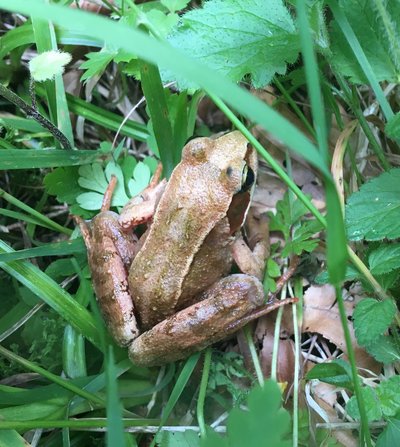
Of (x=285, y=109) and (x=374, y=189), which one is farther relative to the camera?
(x=285, y=109)

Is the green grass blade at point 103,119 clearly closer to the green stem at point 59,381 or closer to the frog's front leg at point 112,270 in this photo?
the frog's front leg at point 112,270

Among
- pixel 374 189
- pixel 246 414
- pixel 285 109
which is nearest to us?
pixel 246 414

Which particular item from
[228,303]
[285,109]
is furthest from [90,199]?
[285,109]

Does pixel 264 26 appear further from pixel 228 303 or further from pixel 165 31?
pixel 228 303

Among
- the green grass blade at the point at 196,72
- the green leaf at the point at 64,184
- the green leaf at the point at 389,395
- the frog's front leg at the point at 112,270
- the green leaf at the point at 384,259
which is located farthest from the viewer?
the green leaf at the point at 64,184

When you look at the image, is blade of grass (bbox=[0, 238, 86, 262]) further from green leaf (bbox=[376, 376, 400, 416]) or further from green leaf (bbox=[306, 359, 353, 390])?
green leaf (bbox=[376, 376, 400, 416])

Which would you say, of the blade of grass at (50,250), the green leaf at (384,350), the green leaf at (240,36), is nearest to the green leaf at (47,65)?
the green leaf at (240,36)

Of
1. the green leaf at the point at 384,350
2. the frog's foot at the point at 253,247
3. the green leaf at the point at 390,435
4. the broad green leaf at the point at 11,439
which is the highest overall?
the frog's foot at the point at 253,247

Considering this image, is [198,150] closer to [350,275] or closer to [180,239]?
[180,239]

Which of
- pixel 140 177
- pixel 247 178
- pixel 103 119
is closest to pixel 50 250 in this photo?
pixel 140 177
